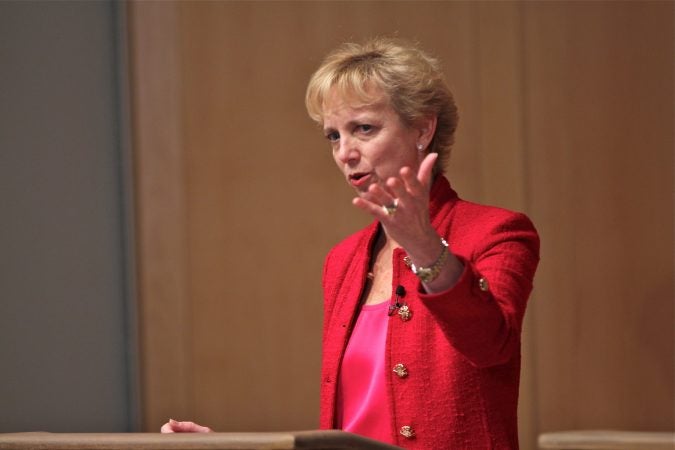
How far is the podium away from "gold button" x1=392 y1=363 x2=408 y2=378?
778mm

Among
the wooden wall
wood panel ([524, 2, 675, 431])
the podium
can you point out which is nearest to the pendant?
the podium

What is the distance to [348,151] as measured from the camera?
2197mm

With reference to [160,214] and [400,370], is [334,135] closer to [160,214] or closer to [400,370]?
[400,370]

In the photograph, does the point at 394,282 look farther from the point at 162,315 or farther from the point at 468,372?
the point at 162,315

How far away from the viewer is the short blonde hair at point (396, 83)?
7.32ft

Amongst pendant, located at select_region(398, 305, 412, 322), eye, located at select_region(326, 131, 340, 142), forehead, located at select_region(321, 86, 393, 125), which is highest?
forehead, located at select_region(321, 86, 393, 125)

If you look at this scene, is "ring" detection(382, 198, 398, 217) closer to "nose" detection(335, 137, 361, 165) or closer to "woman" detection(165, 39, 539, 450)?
"woman" detection(165, 39, 539, 450)

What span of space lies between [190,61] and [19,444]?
2.84 m

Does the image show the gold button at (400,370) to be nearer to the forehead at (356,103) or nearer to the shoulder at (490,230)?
the shoulder at (490,230)

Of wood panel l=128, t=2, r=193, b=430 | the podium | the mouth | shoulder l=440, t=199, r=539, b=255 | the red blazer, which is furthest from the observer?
wood panel l=128, t=2, r=193, b=430

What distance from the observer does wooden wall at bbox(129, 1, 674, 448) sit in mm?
3988

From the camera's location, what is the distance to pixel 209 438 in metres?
1.16

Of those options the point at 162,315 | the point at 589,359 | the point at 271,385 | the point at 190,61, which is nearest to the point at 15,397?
the point at 162,315

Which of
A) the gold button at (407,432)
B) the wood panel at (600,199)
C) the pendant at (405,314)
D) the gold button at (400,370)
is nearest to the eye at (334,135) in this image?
the pendant at (405,314)
